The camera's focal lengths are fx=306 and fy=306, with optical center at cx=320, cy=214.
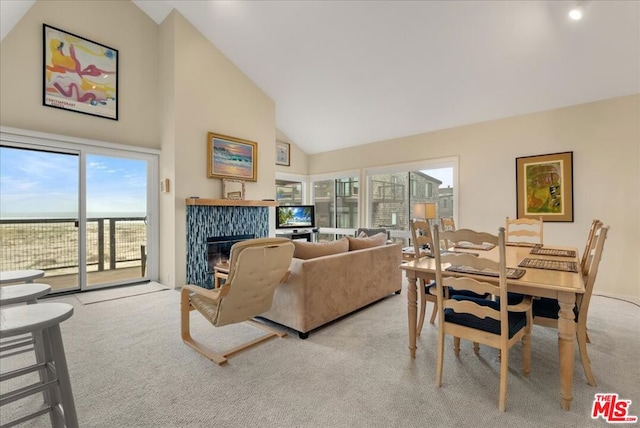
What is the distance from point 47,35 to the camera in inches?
148

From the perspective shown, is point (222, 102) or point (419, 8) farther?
point (222, 102)

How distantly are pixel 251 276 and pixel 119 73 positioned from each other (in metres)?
3.98

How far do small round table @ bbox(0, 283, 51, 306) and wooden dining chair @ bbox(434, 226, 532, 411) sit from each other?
2.21m

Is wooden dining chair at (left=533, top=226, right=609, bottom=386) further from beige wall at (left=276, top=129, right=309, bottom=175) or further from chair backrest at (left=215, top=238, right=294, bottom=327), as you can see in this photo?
beige wall at (left=276, top=129, right=309, bottom=175)

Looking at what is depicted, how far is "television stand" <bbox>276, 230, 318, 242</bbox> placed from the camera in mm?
6282

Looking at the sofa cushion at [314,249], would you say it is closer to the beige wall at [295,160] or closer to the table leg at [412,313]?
the table leg at [412,313]

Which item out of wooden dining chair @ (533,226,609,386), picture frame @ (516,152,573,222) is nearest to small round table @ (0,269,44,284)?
wooden dining chair @ (533,226,609,386)

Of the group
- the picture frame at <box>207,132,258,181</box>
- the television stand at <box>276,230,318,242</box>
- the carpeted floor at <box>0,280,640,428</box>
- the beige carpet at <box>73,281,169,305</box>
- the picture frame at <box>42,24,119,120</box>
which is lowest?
the carpeted floor at <box>0,280,640,428</box>

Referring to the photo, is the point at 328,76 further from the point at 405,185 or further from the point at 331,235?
the point at 331,235

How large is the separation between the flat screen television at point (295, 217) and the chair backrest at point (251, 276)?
3637 millimetres

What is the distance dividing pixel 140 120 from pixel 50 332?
3991 mm

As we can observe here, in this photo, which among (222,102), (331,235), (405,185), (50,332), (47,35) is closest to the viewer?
(50,332)

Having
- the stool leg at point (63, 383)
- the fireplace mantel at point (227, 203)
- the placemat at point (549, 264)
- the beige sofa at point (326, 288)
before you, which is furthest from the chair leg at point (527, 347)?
the fireplace mantel at point (227, 203)

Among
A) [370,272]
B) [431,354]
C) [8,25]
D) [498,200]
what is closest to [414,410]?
[431,354]
